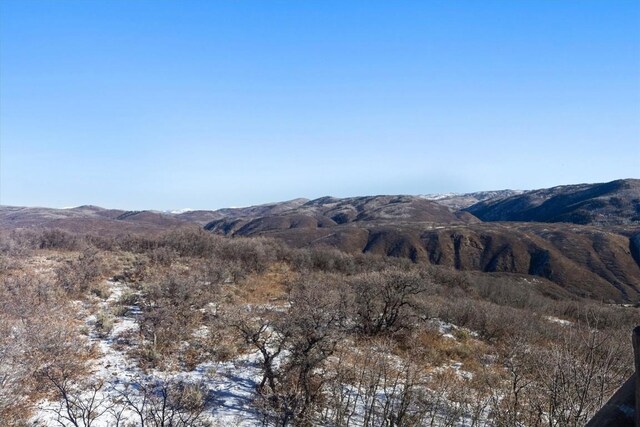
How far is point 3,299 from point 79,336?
353 centimetres

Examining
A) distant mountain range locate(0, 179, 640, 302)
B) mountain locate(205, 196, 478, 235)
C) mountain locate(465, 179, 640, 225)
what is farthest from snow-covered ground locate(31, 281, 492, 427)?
mountain locate(465, 179, 640, 225)

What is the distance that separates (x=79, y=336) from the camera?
11.2 m

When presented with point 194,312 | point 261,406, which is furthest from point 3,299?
point 261,406

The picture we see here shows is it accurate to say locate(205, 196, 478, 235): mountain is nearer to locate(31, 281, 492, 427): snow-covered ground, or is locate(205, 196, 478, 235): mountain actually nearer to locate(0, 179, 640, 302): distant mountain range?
locate(0, 179, 640, 302): distant mountain range

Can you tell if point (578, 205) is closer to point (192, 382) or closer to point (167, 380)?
point (192, 382)

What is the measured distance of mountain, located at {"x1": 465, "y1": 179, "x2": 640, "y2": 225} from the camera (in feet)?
420

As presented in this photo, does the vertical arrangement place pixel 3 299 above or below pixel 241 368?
above

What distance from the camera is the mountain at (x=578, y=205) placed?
5037 inches

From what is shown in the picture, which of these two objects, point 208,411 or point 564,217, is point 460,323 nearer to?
point 208,411

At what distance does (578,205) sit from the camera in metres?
143

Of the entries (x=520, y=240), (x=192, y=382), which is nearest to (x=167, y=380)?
(x=192, y=382)

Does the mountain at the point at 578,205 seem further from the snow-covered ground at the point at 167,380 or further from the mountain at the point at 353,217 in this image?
the snow-covered ground at the point at 167,380

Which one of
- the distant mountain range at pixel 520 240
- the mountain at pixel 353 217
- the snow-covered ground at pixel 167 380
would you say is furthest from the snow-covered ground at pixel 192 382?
the mountain at pixel 353 217

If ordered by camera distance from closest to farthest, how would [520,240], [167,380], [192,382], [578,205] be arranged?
[167,380] → [192,382] → [520,240] → [578,205]
